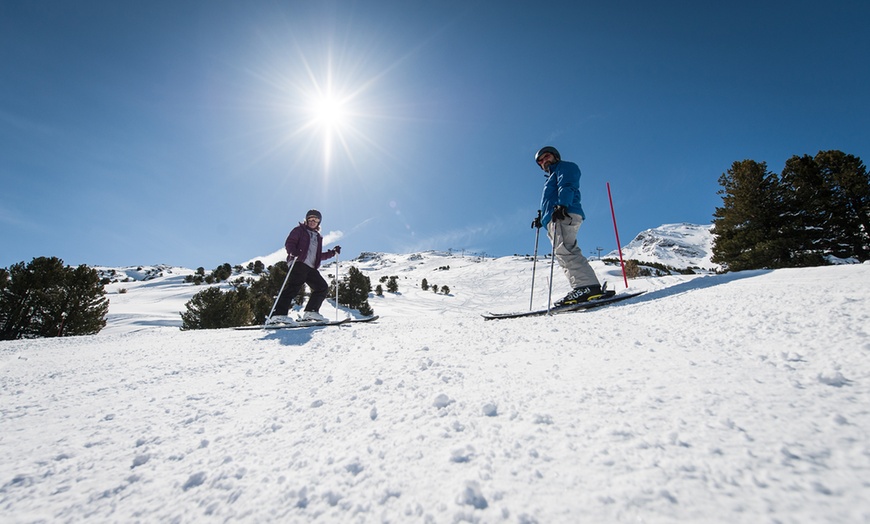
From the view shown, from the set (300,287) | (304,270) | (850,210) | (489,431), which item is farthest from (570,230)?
(850,210)

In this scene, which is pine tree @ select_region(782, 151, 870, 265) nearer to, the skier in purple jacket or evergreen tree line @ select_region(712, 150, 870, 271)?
evergreen tree line @ select_region(712, 150, 870, 271)

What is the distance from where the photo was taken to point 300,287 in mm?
6270

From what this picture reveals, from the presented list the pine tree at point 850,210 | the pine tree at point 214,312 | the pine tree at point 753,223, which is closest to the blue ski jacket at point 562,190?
the pine tree at point 214,312

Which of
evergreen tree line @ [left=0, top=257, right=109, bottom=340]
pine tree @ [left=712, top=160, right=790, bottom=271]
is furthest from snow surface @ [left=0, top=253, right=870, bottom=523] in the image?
pine tree @ [left=712, top=160, right=790, bottom=271]

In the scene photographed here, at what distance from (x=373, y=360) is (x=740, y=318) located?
2.96m

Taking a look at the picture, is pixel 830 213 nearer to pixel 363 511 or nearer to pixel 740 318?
pixel 740 318

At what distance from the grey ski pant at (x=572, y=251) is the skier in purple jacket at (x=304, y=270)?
4.36 metres

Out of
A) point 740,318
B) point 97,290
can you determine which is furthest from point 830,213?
point 97,290

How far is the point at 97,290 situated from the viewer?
43.5 feet

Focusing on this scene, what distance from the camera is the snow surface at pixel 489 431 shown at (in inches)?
35.8

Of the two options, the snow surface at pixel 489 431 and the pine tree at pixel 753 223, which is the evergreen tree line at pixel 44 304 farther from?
the pine tree at pixel 753 223

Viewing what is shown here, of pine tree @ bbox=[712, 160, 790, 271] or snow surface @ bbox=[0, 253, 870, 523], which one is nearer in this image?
snow surface @ bbox=[0, 253, 870, 523]

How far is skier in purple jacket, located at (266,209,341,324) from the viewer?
603 centimetres

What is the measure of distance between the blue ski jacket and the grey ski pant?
0.53 ft
